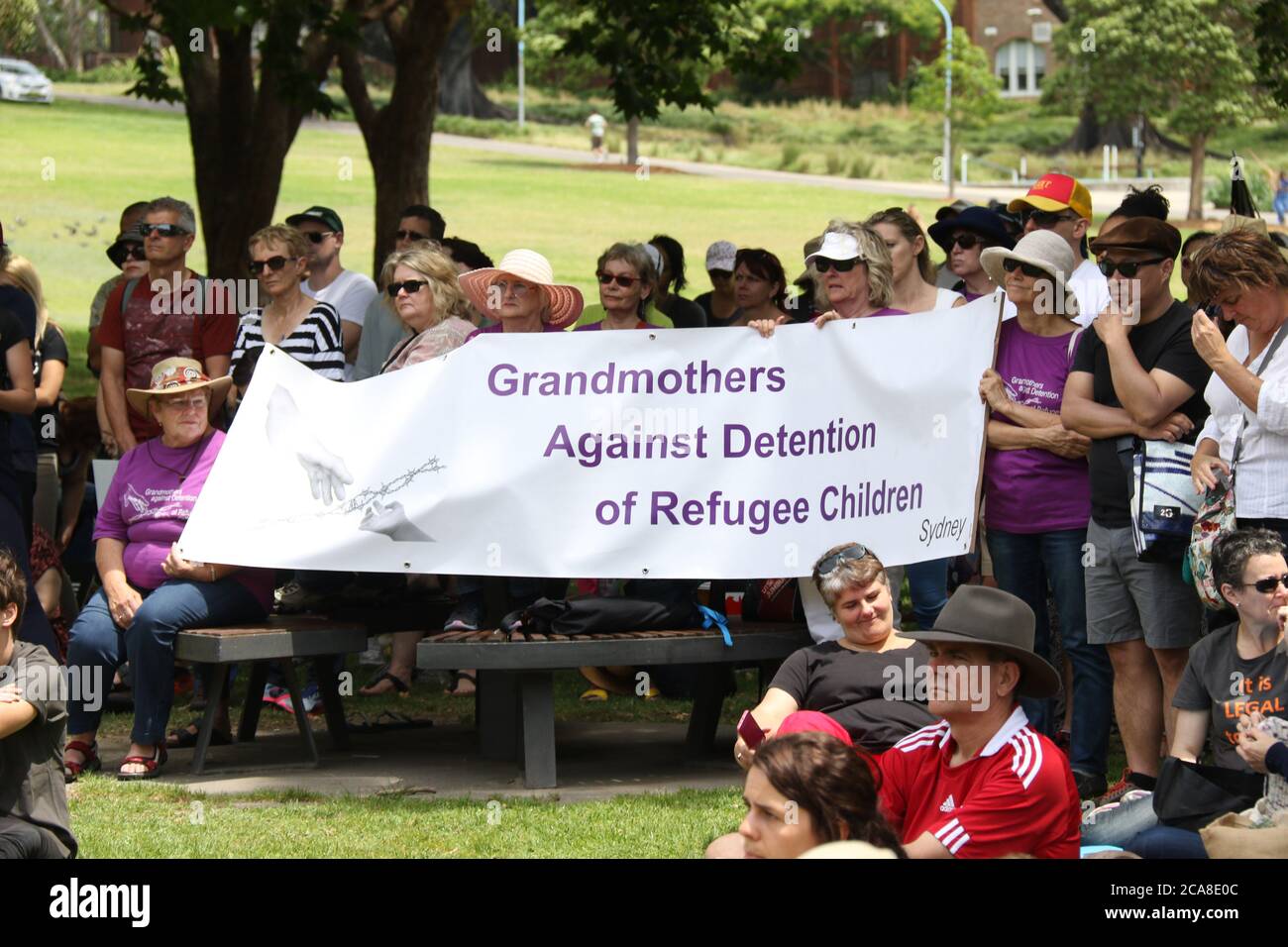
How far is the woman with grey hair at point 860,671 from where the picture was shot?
21.7ft

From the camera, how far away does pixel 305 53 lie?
1648cm

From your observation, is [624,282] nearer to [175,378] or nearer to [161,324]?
[175,378]

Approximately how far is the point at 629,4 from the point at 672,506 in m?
9.43

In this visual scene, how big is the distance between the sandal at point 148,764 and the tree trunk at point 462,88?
194ft

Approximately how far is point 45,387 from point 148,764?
229 centimetres

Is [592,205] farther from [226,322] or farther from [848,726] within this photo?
[848,726]

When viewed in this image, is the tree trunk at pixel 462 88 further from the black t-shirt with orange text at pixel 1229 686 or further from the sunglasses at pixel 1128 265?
the black t-shirt with orange text at pixel 1229 686

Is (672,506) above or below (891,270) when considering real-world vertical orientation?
below

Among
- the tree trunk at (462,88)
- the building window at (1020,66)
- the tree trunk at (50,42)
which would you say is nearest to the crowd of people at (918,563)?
the tree trunk at (462,88)

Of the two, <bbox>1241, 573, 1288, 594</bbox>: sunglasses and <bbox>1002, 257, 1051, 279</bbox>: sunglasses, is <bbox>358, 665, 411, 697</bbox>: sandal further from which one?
<bbox>1241, 573, 1288, 594</bbox>: sunglasses

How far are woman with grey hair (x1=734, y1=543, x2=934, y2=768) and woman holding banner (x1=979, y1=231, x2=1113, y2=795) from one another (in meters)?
1.19

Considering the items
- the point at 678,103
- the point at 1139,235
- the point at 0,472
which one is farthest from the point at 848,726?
the point at 678,103

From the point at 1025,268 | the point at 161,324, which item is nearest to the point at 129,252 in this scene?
the point at 161,324
